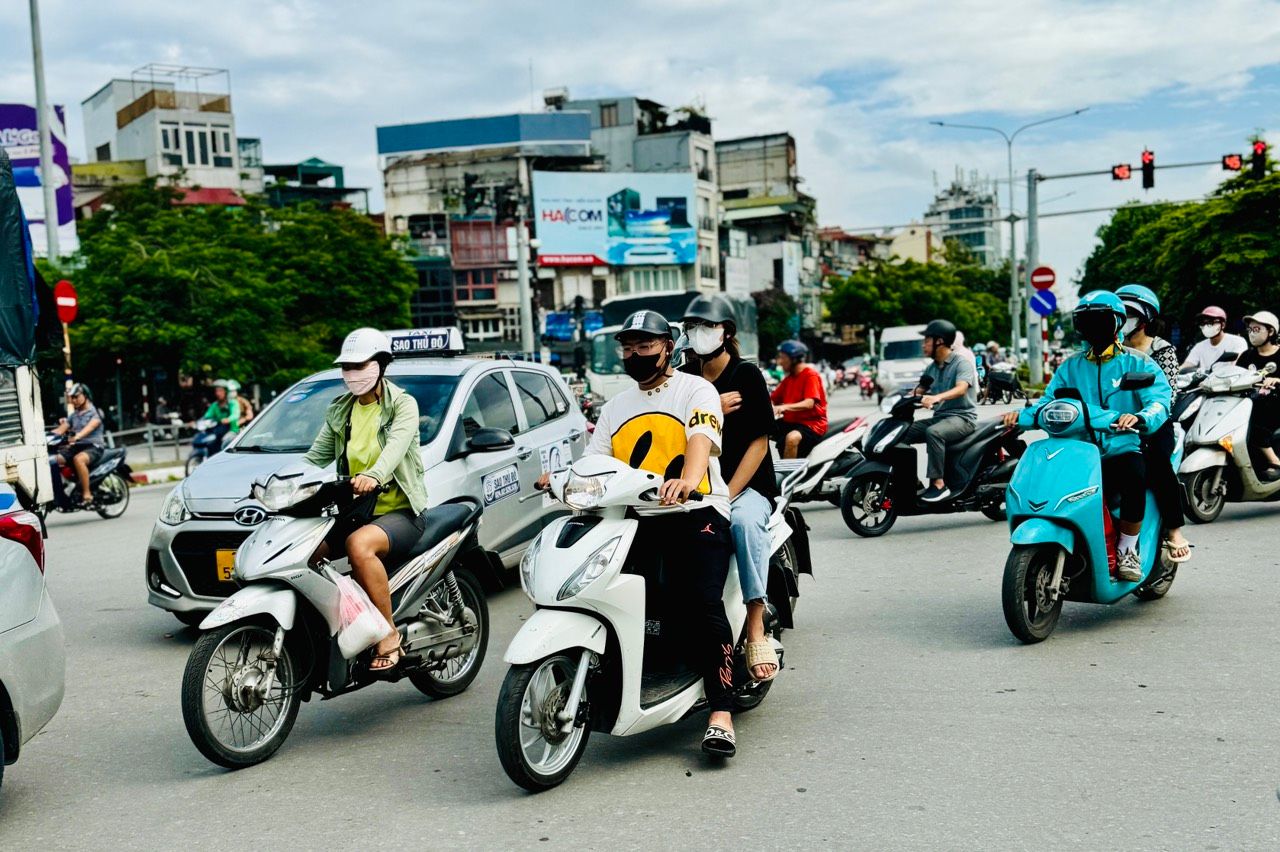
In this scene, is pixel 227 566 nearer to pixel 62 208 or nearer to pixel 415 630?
pixel 415 630

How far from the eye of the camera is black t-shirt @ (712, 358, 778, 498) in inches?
222

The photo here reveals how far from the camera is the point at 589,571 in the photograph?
184 inches

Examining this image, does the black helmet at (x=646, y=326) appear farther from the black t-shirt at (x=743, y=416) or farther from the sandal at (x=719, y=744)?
the sandal at (x=719, y=744)

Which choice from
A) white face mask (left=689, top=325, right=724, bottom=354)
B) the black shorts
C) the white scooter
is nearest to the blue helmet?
white face mask (left=689, top=325, right=724, bottom=354)

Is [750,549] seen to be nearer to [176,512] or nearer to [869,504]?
[176,512]

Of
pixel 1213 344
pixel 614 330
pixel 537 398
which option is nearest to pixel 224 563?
pixel 537 398

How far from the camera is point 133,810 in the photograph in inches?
188

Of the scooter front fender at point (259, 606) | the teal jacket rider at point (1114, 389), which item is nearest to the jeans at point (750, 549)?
the scooter front fender at point (259, 606)

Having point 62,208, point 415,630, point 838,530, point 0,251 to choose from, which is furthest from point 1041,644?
point 62,208

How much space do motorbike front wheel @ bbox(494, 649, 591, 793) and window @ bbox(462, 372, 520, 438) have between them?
153 inches

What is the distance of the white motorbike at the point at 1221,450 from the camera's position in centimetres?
1024

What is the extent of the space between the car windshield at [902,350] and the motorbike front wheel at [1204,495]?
31263 mm

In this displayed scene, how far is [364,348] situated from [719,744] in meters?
2.32

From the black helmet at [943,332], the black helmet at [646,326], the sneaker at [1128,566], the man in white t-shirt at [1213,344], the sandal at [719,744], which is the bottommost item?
the sandal at [719,744]
